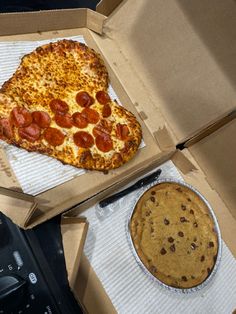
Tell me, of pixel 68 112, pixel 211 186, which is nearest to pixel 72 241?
pixel 68 112

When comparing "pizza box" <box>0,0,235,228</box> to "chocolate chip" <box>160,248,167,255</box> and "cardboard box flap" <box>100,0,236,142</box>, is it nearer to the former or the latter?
"cardboard box flap" <box>100,0,236,142</box>

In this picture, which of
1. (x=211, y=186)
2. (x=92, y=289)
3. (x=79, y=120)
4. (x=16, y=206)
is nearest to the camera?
(x=16, y=206)

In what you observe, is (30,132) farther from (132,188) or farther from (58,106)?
(132,188)

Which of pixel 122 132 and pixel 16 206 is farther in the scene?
pixel 122 132

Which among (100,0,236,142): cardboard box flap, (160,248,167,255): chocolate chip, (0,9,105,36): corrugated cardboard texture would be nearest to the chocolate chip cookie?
(160,248,167,255): chocolate chip

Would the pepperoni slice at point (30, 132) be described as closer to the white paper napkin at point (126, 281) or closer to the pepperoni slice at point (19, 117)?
the pepperoni slice at point (19, 117)

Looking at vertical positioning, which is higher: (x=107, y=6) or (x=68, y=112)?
(x=107, y=6)

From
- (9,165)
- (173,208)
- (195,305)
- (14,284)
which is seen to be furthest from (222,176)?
(14,284)
